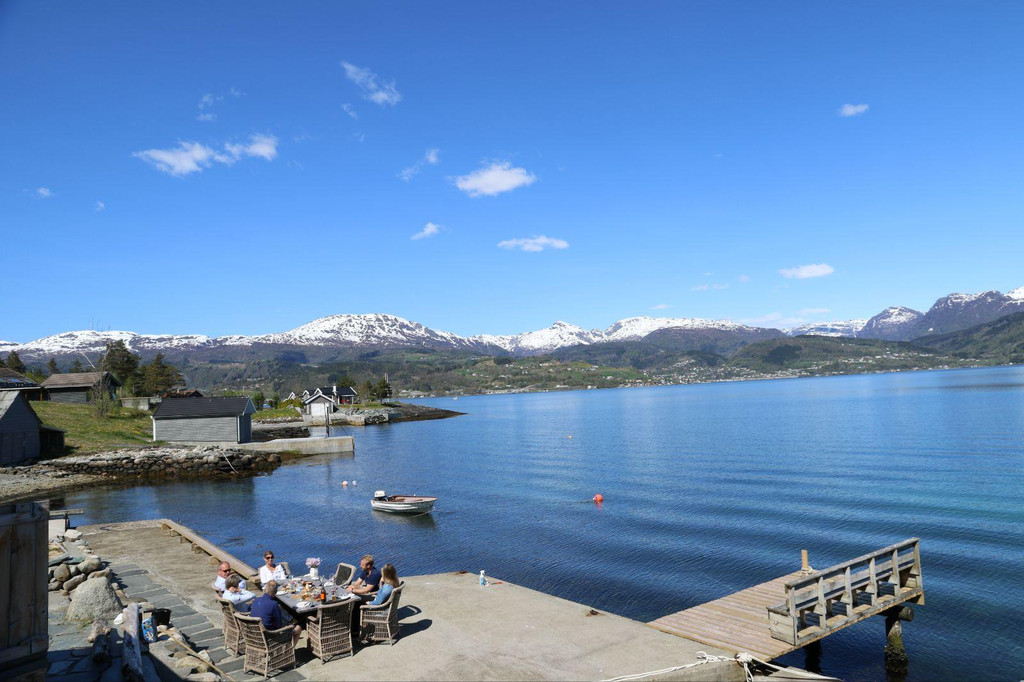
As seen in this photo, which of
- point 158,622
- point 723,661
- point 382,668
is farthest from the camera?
point 158,622

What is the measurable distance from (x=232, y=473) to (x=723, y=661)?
5943cm

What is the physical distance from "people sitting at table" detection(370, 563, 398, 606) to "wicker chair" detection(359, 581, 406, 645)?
120 mm

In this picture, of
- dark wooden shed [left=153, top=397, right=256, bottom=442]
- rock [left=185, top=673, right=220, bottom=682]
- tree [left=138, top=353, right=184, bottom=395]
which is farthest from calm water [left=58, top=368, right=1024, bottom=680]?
tree [left=138, top=353, right=184, bottom=395]

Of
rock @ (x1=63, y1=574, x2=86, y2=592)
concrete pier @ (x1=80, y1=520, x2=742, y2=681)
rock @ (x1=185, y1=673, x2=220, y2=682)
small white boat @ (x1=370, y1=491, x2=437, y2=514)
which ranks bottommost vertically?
small white boat @ (x1=370, y1=491, x2=437, y2=514)

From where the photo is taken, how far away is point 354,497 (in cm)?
4994

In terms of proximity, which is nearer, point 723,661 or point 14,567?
point 14,567

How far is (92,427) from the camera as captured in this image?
72500 mm

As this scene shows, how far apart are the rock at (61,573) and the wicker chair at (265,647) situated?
898cm

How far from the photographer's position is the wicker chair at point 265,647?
12.4m

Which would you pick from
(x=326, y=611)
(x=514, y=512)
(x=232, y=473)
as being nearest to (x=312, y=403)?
(x=232, y=473)

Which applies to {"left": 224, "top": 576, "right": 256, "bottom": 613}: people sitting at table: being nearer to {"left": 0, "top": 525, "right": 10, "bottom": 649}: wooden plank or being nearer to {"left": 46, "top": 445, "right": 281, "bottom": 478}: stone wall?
{"left": 0, "top": 525, "right": 10, "bottom": 649}: wooden plank

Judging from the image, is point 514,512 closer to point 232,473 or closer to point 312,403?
point 232,473

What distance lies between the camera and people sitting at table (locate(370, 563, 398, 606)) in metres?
14.0

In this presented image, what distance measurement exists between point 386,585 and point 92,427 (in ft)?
247
